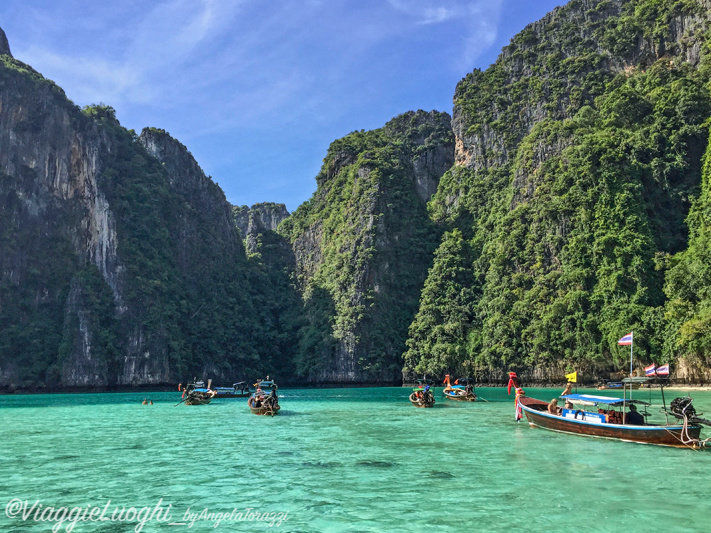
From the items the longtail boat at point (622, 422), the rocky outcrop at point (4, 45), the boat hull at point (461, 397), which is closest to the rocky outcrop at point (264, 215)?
the rocky outcrop at point (4, 45)

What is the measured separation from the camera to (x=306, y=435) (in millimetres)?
24078

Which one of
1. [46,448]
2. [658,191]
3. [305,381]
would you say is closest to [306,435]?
[46,448]

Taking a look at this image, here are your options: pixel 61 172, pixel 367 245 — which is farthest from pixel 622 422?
pixel 61 172

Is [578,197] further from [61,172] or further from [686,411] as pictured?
[61,172]

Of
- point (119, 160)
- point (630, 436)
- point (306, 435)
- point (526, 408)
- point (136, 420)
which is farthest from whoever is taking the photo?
point (119, 160)

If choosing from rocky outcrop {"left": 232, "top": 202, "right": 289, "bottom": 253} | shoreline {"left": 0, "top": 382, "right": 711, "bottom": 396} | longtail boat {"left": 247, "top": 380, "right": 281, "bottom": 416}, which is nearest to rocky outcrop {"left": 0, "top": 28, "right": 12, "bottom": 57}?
rocky outcrop {"left": 232, "top": 202, "right": 289, "bottom": 253}

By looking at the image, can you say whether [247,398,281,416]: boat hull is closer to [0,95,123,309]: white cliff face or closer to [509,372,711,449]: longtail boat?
[509,372,711,449]: longtail boat

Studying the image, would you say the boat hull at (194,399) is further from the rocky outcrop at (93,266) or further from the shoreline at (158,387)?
the rocky outcrop at (93,266)

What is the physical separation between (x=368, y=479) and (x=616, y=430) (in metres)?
11.4

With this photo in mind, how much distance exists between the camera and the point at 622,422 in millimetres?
21000

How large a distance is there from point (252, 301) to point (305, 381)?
1032 inches

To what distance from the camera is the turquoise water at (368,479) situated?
10820 millimetres

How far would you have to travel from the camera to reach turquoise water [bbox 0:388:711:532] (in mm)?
10820

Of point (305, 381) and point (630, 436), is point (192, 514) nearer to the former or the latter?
point (630, 436)
